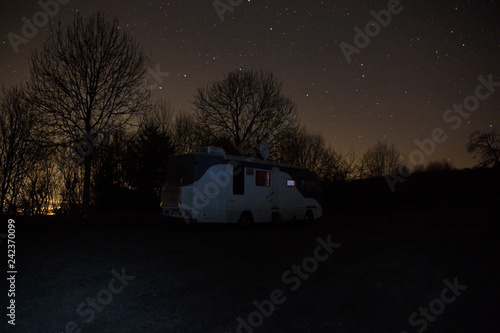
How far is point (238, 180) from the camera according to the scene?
12398 mm

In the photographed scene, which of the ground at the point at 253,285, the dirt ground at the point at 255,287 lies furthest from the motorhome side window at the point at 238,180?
the dirt ground at the point at 255,287

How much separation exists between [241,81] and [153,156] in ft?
28.0

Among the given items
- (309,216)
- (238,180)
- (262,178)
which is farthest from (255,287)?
(309,216)

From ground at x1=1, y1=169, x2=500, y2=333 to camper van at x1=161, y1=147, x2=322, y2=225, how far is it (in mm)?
2272

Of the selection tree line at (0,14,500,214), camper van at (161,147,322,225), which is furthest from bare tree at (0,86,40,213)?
camper van at (161,147,322,225)

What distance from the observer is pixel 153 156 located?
22.4 m

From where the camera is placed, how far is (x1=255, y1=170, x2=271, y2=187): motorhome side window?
13.3 metres

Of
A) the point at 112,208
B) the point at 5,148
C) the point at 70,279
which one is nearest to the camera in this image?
the point at 70,279

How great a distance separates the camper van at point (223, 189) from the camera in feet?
37.5

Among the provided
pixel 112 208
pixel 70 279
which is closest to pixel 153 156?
pixel 112 208

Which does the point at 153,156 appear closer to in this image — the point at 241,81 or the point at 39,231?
the point at 241,81

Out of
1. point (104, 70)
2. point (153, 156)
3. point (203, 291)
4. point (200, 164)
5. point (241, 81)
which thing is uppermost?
point (241, 81)

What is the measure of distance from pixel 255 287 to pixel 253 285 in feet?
0.37

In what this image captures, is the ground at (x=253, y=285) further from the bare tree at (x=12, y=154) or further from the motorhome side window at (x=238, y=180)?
the bare tree at (x=12, y=154)
